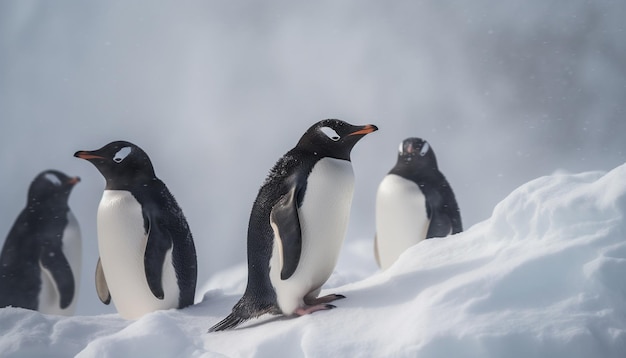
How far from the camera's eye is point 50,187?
16.1 ft

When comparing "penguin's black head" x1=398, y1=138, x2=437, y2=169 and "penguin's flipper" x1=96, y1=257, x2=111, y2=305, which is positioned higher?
"penguin's black head" x1=398, y1=138, x2=437, y2=169

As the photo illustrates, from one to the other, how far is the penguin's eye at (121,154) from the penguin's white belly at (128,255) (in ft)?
0.53

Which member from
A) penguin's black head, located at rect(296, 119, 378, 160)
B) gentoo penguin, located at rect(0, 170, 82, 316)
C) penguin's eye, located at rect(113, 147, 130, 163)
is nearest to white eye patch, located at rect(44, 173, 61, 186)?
gentoo penguin, located at rect(0, 170, 82, 316)

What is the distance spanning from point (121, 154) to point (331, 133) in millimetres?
1232

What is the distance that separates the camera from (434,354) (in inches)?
73.2

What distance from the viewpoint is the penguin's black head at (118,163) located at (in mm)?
3258

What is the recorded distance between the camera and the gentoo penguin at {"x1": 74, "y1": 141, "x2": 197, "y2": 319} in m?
3.20

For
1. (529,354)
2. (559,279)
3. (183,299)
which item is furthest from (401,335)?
(183,299)

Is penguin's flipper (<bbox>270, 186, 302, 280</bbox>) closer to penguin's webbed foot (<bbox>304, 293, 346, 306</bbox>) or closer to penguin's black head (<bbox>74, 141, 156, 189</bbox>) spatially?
penguin's webbed foot (<bbox>304, 293, 346, 306</bbox>)

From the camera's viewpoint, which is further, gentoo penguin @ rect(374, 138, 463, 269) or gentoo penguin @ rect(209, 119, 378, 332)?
gentoo penguin @ rect(374, 138, 463, 269)

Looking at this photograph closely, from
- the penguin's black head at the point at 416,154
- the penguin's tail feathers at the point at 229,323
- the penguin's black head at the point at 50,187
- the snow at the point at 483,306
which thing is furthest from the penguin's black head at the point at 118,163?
the penguin's black head at the point at 416,154

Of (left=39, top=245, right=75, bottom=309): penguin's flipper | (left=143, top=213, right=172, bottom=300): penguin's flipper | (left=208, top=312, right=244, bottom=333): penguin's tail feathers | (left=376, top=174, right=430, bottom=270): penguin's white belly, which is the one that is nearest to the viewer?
(left=208, top=312, right=244, bottom=333): penguin's tail feathers

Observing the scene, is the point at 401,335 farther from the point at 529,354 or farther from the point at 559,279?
the point at 559,279

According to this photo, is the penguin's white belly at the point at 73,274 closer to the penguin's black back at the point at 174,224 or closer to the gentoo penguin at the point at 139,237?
the gentoo penguin at the point at 139,237
